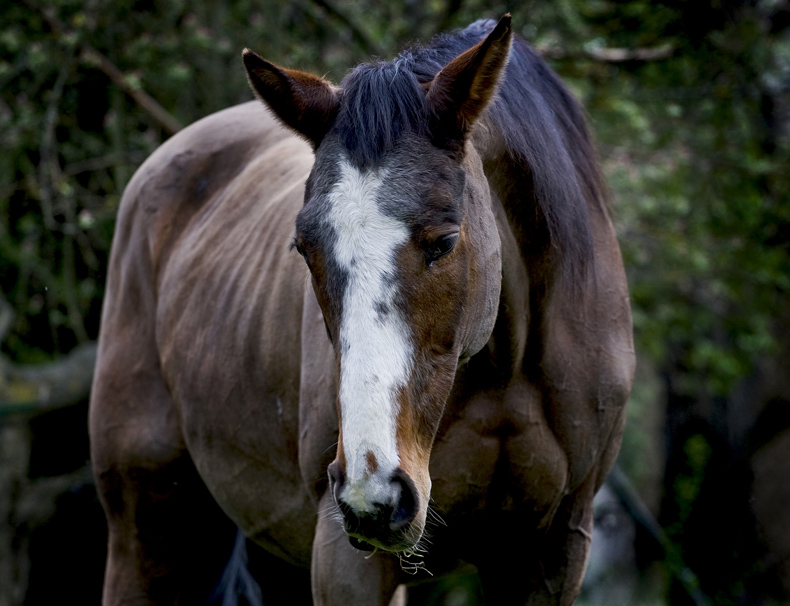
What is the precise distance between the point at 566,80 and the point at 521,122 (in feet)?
14.3

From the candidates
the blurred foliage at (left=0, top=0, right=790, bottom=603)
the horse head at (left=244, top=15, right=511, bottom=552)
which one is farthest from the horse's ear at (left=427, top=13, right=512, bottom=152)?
the blurred foliage at (left=0, top=0, right=790, bottom=603)

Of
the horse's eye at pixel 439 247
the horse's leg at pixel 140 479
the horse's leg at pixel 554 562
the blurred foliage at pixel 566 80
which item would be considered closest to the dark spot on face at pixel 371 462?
the horse's eye at pixel 439 247

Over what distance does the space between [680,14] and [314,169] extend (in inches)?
221

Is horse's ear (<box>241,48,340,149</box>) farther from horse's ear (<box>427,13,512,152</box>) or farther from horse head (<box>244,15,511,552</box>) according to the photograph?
horse's ear (<box>427,13,512,152</box>)

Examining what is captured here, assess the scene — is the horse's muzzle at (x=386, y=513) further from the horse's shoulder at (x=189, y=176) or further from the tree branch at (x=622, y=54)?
the tree branch at (x=622, y=54)

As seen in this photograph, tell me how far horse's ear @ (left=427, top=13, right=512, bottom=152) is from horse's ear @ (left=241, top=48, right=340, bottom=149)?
0.24 metres

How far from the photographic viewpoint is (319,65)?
19.0 ft

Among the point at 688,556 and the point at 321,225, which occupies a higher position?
the point at 321,225

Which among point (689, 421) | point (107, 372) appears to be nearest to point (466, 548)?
point (107, 372)

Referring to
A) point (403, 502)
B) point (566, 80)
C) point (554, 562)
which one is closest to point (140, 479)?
point (554, 562)

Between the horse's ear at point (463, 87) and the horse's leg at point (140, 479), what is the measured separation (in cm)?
189

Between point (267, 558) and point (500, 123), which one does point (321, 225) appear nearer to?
point (500, 123)

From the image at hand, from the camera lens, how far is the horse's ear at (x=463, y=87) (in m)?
1.81

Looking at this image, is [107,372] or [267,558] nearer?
[107,372]
